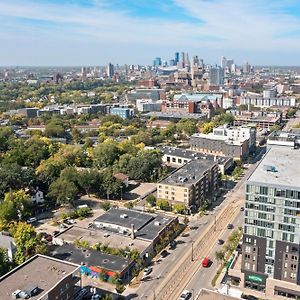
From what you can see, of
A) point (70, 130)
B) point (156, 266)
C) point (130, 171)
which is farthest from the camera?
point (70, 130)

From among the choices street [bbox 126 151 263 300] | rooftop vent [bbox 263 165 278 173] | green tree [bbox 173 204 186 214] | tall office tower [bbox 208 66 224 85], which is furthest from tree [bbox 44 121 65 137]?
tall office tower [bbox 208 66 224 85]

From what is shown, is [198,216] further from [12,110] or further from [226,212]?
[12,110]

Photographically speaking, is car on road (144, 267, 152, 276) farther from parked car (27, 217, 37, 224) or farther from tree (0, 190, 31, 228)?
parked car (27, 217, 37, 224)

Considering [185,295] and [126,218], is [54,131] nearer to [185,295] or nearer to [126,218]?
[126,218]

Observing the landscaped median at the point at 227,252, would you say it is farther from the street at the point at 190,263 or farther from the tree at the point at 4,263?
the tree at the point at 4,263

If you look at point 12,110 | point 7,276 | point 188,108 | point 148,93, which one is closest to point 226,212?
point 7,276
